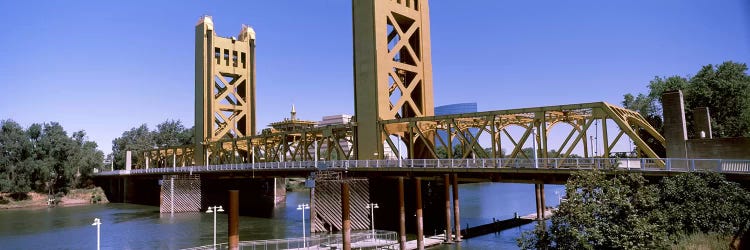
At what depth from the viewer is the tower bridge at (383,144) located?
3181 cm

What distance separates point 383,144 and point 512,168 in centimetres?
1933

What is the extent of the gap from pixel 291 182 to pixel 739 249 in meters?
120

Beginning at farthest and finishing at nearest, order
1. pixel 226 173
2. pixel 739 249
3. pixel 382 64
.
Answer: pixel 226 173, pixel 382 64, pixel 739 249

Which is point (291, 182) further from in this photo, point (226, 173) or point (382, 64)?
point (382, 64)

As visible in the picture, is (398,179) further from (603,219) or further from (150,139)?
(150,139)

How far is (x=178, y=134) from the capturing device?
131625 mm

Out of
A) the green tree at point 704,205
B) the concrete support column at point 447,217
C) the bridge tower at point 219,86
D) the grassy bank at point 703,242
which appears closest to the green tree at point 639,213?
the green tree at point 704,205

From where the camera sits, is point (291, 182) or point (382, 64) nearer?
point (382, 64)

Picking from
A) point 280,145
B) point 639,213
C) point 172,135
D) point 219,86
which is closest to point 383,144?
point 280,145

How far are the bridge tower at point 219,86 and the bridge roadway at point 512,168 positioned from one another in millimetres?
27588

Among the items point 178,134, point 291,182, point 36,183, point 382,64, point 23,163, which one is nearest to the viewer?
point 382,64

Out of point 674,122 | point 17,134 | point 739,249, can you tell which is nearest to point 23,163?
point 17,134

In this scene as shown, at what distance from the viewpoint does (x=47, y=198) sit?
3410 inches

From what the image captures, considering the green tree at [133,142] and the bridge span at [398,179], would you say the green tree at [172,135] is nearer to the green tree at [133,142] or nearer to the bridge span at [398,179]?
the green tree at [133,142]
